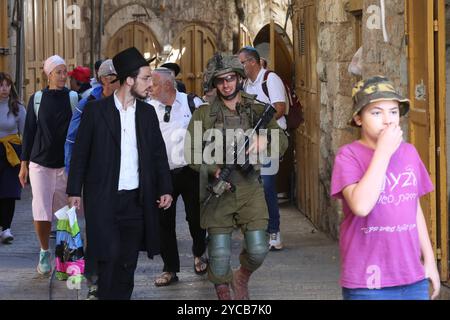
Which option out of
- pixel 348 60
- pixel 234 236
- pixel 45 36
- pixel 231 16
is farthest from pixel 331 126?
pixel 231 16

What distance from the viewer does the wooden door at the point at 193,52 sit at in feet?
65.3

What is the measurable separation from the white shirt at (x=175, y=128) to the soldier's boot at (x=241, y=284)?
1.28m

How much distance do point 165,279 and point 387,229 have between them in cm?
418

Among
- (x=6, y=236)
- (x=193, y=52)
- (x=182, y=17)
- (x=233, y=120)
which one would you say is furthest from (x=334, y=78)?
(x=193, y=52)

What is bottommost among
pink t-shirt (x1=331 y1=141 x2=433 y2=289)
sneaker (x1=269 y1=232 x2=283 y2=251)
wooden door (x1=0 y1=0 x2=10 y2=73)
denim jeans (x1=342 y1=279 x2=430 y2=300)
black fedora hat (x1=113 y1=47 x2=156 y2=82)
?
sneaker (x1=269 y1=232 x2=283 y2=251)

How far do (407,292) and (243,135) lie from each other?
2771mm

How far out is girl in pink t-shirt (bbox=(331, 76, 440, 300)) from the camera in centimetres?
470

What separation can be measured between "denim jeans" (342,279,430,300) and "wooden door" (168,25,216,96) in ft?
49.9

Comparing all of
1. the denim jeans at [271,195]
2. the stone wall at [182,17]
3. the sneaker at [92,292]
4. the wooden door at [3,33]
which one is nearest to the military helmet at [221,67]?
the sneaker at [92,292]

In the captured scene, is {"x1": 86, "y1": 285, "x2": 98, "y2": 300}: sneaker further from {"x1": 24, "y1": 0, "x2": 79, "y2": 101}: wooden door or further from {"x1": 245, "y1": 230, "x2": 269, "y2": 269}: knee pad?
{"x1": 24, "y1": 0, "x2": 79, "y2": 101}: wooden door

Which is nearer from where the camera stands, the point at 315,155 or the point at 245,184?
the point at 245,184

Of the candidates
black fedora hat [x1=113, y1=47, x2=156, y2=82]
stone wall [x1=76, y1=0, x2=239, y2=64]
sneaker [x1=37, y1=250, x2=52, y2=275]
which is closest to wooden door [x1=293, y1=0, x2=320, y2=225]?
sneaker [x1=37, y1=250, x2=52, y2=275]
